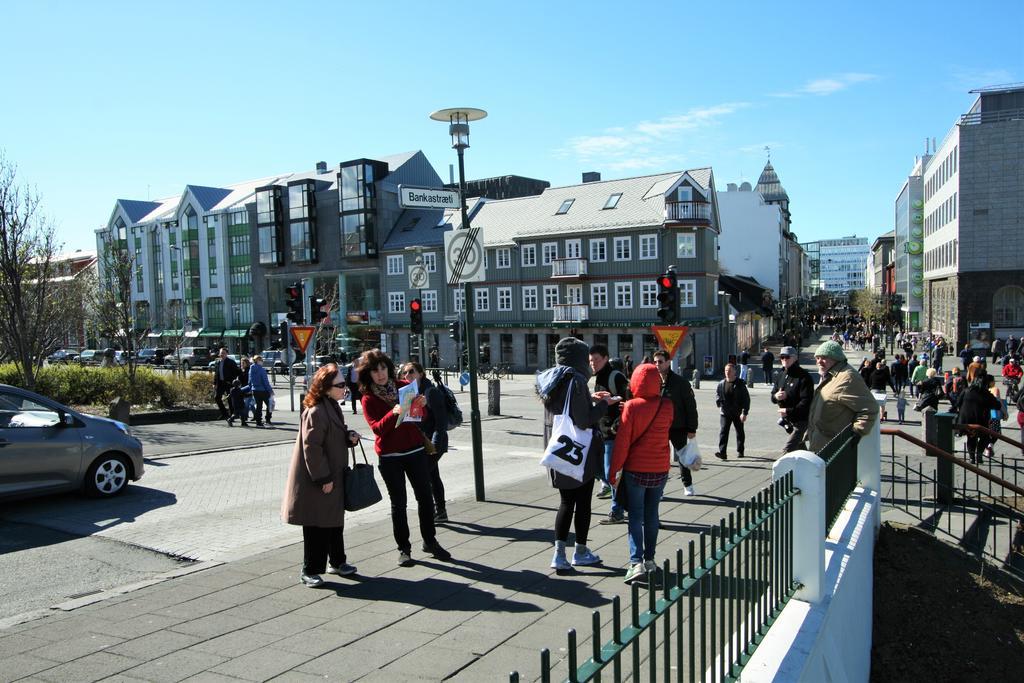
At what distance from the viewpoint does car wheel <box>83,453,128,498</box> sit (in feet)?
30.0

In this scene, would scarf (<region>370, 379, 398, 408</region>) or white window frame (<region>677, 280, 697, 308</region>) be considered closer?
scarf (<region>370, 379, 398, 408</region>)

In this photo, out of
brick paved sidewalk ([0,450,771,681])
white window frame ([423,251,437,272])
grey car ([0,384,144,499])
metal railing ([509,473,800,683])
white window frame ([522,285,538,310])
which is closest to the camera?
metal railing ([509,473,800,683])

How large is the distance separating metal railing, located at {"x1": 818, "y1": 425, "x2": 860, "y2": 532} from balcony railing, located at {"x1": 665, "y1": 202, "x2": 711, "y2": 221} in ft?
116

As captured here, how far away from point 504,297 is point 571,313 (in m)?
5.50

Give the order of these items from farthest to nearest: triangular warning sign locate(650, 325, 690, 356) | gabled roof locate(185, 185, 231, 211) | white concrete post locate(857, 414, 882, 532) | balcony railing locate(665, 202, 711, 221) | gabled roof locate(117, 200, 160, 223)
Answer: gabled roof locate(117, 200, 160, 223) → gabled roof locate(185, 185, 231, 211) → balcony railing locate(665, 202, 711, 221) → triangular warning sign locate(650, 325, 690, 356) → white concrete post locate(857, 414, 882, 532)

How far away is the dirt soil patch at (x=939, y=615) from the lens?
7.74m

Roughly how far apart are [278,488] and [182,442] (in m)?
5.65

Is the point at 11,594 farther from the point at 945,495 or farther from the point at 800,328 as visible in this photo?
the point at 800,328

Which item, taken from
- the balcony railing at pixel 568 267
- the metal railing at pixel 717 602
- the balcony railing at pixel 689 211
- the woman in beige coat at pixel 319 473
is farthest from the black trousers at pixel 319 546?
the balcony railing at pixel 568 267

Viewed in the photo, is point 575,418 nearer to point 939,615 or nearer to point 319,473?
point 319,473

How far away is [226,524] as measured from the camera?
824cm

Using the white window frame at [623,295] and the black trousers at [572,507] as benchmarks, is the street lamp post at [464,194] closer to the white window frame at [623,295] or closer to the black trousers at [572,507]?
the black trousers at [572,507]

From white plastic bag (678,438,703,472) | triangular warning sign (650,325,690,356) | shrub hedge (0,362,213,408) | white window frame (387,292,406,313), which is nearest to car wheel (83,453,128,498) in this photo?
white plastic bag (678,438,703,472)

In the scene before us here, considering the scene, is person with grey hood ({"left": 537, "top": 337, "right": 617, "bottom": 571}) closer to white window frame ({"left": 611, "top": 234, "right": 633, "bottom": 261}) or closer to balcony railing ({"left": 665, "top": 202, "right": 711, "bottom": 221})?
balcony railing ({"left": 665, "top": 202, "right": 711, "bottom": 221})
